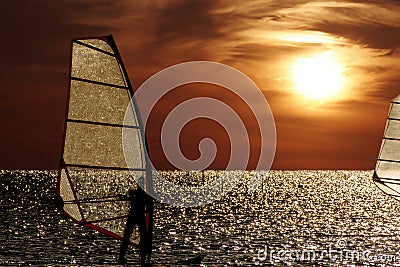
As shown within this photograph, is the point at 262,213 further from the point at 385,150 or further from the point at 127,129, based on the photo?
the point at 127,129

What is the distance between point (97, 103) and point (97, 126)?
69cm

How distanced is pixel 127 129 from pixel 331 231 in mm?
51662

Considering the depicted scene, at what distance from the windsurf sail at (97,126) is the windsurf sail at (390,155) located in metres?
16.2

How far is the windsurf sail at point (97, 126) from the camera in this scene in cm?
1984

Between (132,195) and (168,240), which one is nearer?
(132,195)

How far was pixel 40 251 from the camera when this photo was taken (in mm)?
46594

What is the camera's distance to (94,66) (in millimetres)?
19891

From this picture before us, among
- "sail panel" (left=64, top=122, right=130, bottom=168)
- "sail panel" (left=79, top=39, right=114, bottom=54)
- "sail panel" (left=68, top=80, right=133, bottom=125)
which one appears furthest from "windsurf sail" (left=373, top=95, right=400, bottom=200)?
"sail panel" (left=79, top=39, right=114, bottom=54)

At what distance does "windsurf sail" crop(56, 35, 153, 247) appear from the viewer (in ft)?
65.1

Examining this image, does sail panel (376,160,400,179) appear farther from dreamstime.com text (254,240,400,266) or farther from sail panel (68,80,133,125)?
sail panel (68,80,133,125)

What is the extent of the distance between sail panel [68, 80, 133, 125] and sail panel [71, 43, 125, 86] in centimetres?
→ 25

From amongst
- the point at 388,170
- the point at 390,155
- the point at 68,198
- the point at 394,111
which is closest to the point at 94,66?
the point at 68,198

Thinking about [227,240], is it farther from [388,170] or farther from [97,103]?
[97,103]

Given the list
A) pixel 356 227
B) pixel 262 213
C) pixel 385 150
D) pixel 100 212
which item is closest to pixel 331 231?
pixel 356 227
